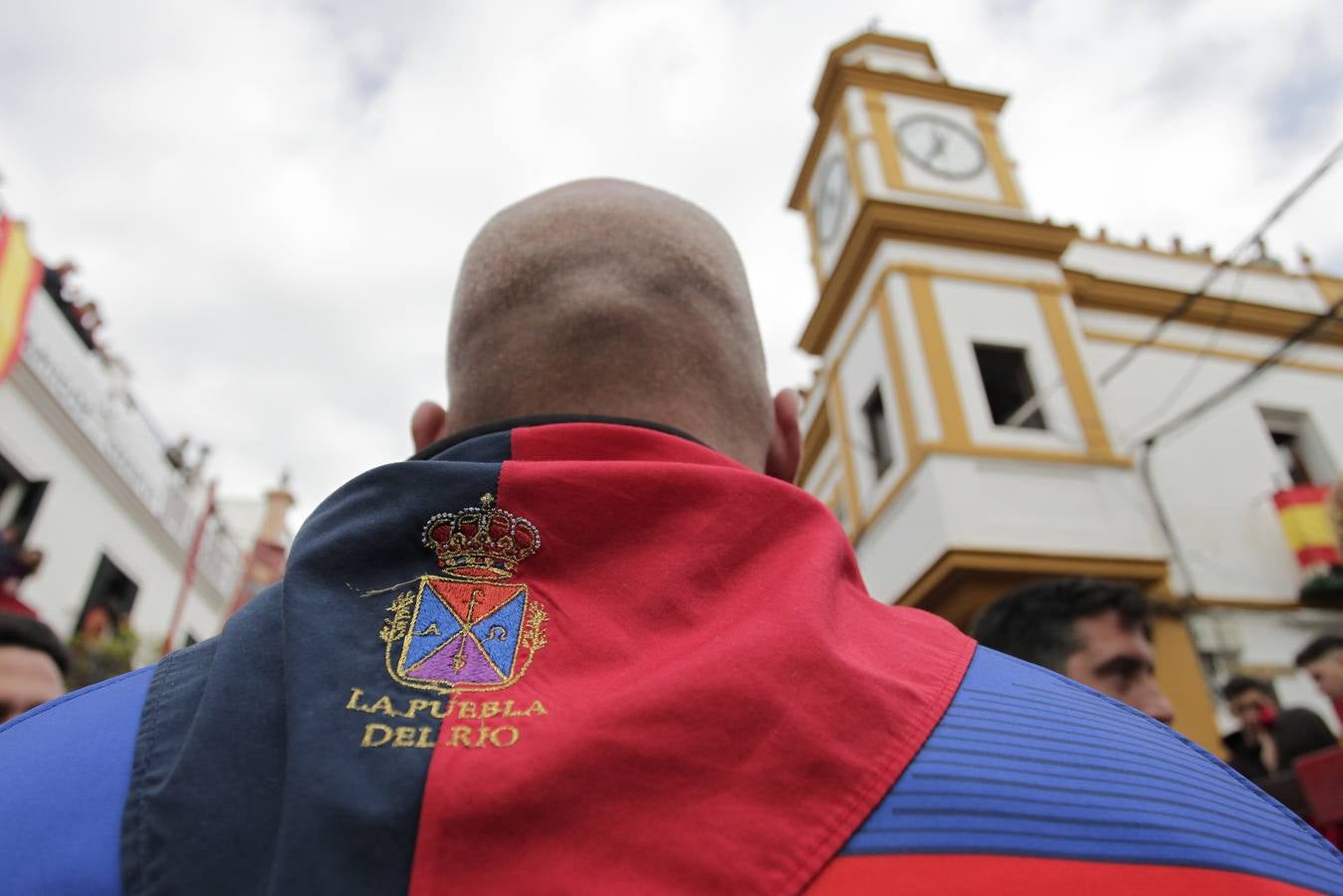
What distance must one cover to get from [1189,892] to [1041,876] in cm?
12

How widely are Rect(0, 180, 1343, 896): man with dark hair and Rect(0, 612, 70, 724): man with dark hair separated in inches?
128

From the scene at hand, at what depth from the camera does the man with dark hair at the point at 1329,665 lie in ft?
14.4

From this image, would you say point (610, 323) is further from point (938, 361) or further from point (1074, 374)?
point (1074, 374)

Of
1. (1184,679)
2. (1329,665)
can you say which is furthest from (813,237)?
(1329,665)

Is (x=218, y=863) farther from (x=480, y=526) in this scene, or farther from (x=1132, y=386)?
(x=1132, y=386)

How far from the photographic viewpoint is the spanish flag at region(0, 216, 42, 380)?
952 cm

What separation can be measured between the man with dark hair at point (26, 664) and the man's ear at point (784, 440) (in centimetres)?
320

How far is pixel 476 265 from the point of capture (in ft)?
5.65

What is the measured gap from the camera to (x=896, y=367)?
34.7 feet

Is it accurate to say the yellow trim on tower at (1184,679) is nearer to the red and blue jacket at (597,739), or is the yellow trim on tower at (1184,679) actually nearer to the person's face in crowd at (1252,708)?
the person's face in crowd at (1252,708)

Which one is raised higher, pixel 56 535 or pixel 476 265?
pixel 56 535

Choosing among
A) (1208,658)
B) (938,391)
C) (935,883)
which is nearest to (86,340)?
(938,391)

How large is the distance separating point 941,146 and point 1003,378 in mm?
Result: 3499

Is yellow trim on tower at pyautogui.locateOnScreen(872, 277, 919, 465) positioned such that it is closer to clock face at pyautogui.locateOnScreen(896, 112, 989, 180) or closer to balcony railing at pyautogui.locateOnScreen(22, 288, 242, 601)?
clock face at pyautogui.locateOnScreen(896, 112, 989, 180)
